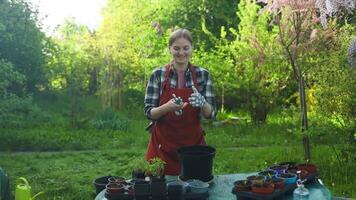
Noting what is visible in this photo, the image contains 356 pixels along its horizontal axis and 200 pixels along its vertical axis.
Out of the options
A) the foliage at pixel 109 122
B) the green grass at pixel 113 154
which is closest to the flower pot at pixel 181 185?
the green grass at pixel 113 154

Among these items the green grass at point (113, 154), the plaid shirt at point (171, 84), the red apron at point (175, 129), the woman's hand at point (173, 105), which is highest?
the plaid shirt at point (171, 84)

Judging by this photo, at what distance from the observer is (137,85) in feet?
35.7

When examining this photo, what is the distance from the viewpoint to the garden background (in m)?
6.21

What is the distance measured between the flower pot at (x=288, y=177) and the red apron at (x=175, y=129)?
0.73 metres

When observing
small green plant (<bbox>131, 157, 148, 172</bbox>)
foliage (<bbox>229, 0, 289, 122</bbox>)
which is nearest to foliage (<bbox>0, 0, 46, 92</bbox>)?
foliage (<bbox>229, 0, 289, 122</bbox>)

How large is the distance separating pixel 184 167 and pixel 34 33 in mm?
7019

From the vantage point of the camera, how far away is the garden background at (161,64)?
6.21 meters

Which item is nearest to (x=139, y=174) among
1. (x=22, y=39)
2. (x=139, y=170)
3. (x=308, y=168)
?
(x=139, y=170)

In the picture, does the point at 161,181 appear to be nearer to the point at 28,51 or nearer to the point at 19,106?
the point at 19,106

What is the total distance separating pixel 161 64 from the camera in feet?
32.9

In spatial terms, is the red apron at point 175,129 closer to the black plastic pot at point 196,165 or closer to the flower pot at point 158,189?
the black plastic pot at point 196,165

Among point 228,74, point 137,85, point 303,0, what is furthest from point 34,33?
point 303,0

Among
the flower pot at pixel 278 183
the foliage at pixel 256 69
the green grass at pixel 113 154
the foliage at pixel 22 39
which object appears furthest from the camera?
the foliage at pixel 256 69

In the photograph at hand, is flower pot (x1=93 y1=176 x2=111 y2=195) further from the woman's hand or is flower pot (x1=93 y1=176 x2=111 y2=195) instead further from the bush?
the bush
